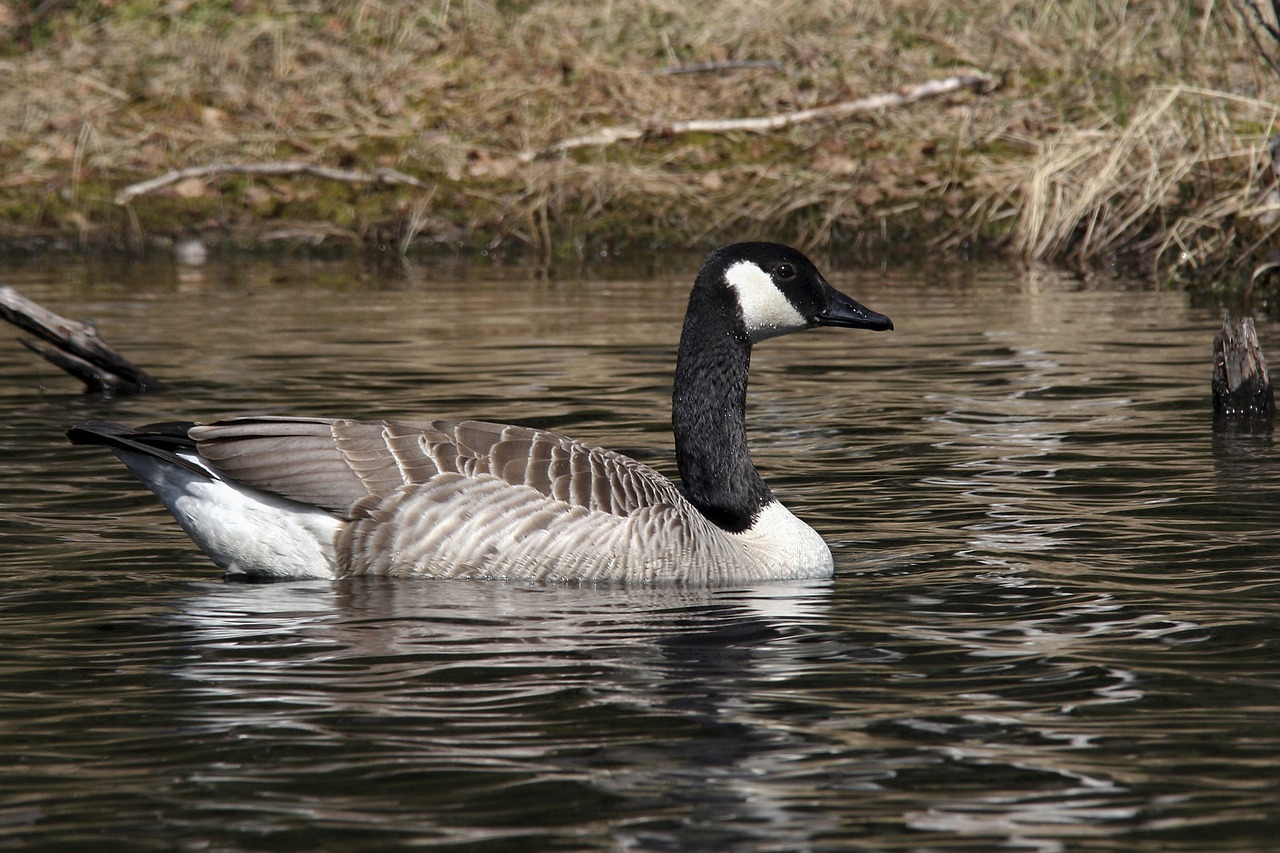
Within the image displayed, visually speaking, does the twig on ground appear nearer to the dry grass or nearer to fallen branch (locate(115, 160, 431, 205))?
the dry grass

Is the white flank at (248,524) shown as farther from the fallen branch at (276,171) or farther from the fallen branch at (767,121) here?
the fallen branch at (276,171)

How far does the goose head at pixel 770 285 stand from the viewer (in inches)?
316

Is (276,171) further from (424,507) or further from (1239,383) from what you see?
(424,507)

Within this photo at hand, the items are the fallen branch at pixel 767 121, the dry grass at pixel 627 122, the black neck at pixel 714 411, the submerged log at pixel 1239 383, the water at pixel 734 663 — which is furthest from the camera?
the fallen branch at pixel 767 121

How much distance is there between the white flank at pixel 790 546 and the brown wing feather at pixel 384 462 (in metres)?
0.49

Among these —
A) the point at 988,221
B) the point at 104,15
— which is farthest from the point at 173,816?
the point at 104,15

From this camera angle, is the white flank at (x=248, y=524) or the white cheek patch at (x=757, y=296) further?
→ the white cheek patch at (x=757, y=296)

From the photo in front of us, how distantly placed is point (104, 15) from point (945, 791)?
884 inches

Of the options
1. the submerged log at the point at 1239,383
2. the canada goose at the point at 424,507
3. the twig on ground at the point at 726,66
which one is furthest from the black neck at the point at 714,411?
the twig on ground at the point at 726,66

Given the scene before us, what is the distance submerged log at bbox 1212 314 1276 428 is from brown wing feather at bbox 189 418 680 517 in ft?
15.5

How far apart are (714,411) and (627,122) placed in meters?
13.3

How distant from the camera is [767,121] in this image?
20.3m

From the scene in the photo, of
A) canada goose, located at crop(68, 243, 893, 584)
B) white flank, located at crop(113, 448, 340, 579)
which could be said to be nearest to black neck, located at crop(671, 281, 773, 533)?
canada goose, located at crop(68, 243, 893, 584)

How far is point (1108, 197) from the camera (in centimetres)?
1747
